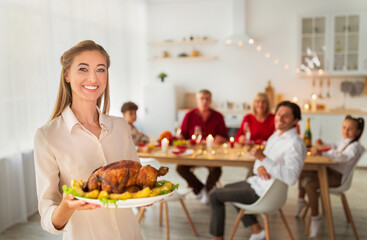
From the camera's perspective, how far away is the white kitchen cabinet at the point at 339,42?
216 inches

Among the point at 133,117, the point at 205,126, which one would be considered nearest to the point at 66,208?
the point at 133,117

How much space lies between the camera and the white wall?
19.6 ft

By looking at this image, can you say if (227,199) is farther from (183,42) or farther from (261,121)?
(183,42)

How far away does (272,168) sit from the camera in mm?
2570

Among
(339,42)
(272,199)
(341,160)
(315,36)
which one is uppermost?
(315,36)

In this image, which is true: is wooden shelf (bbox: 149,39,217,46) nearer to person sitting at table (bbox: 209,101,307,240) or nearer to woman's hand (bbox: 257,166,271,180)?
person sitting at table (bbox: 209,101,307,240)

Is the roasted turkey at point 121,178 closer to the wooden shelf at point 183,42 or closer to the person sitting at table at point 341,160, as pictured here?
the person sitting at table at point 341,160

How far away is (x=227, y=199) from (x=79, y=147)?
6.03 ft

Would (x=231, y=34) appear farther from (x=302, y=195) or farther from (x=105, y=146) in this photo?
(x=105, y=146)

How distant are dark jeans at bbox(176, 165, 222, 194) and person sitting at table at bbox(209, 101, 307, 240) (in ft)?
3.09

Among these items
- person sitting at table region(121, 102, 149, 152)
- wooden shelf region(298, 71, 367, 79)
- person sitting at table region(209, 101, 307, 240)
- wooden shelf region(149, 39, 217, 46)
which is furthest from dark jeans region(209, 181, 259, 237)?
wooden shelf region(149, 39, 217, 46)

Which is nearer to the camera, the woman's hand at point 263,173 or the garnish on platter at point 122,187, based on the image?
the garnish on platter at point 122,187

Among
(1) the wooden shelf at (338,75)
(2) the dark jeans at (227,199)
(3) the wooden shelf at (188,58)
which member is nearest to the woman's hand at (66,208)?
(2) the dark jeans at (227,199)

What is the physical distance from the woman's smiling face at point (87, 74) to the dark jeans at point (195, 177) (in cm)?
270
